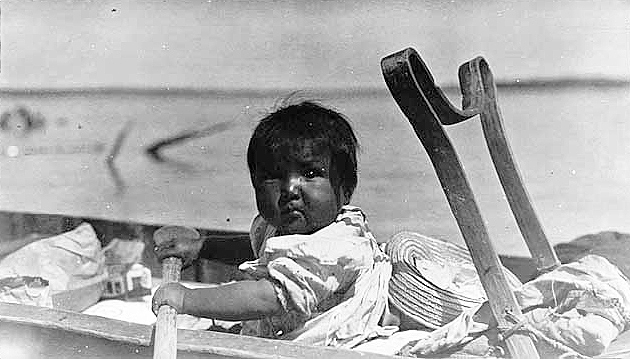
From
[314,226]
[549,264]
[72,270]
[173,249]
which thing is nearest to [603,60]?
[549,264]

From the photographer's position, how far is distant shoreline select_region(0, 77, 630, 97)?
1519mm

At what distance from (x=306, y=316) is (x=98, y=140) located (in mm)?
975

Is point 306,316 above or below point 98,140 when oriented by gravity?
below

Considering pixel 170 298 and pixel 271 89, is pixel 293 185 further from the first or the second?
pixel 271 89

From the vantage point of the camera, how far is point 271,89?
1.69m

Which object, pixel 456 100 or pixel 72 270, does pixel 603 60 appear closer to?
pixel 456 100

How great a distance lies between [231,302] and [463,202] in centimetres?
31

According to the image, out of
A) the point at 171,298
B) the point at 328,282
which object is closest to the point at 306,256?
the point at 328,282

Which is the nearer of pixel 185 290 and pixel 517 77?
pixel 185 290

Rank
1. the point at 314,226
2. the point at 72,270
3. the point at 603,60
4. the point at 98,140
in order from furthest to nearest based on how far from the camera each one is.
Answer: the point at 98,140
the point at 72,270
the point at 603,60
the point at 314,226

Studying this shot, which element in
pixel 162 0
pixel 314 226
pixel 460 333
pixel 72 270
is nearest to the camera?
pixel 460 333

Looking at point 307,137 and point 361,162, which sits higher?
point 307,137

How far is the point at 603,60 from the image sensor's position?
139 cm

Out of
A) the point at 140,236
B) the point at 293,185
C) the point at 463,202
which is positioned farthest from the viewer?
the point at 140,236
